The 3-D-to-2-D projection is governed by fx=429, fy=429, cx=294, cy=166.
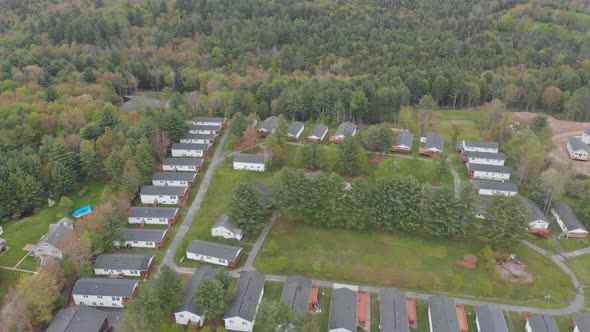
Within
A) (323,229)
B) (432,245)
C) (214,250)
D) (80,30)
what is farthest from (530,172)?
(80,30)

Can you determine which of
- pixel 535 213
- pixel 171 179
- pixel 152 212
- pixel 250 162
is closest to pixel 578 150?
pixel 535 213

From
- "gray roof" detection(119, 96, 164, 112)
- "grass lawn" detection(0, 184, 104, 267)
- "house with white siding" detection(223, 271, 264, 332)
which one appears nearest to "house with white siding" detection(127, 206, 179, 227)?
"grass lawn" detection(0, 184, 104, 267)

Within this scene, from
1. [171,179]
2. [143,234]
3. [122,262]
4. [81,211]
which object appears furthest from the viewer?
[171,179]

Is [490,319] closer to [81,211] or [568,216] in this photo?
[568,216]

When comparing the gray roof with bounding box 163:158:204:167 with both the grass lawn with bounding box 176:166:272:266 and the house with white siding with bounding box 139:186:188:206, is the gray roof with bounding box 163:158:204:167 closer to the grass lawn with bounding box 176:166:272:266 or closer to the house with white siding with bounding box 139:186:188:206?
the grass lawn with bounding box 176:166:272:266

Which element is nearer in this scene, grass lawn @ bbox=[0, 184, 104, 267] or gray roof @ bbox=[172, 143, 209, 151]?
grass lawn @ bbox=[0, 184, 104, 267]

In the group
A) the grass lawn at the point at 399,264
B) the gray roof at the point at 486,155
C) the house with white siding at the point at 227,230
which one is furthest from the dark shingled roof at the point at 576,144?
the house with white siding at the point at 227,230

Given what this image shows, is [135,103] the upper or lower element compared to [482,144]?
upper
